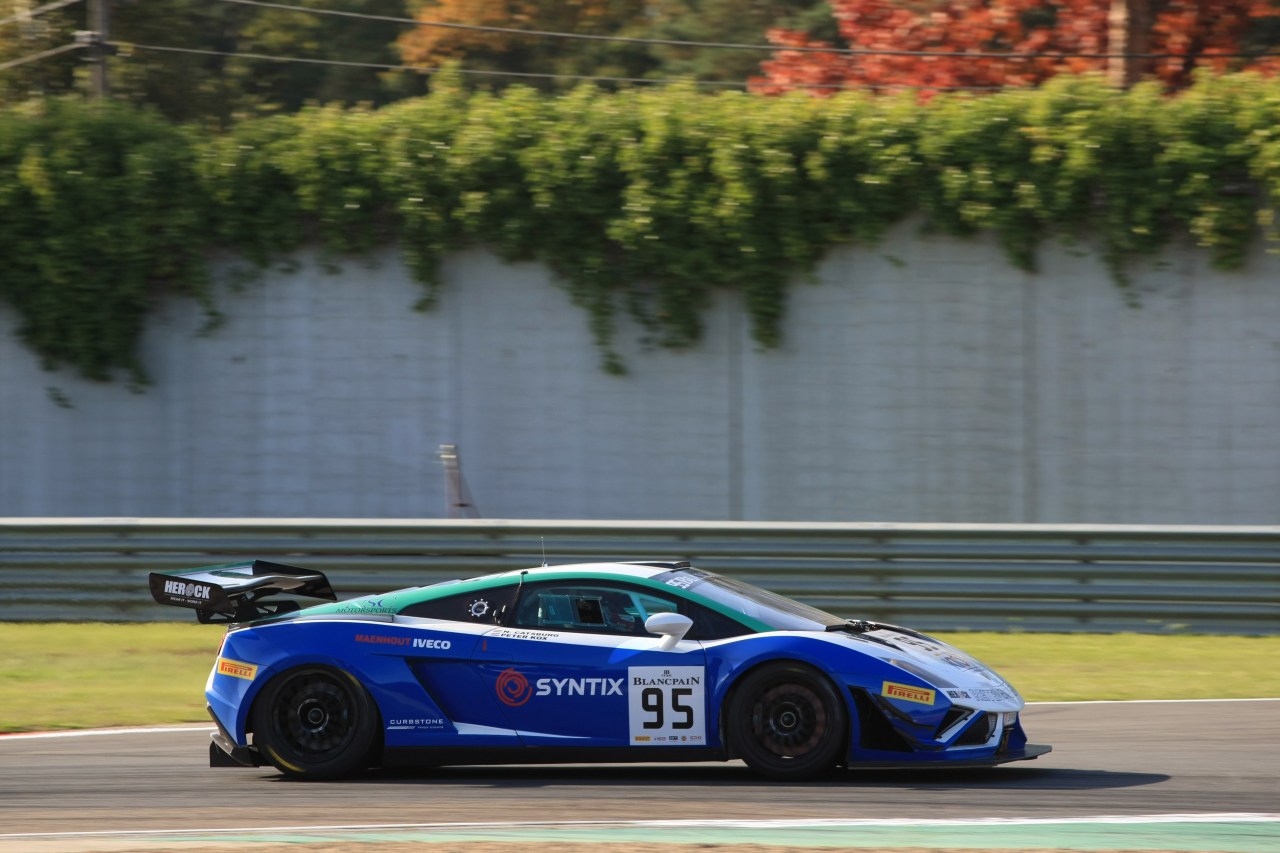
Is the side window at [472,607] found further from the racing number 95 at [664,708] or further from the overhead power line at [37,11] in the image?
the overhead power line at [37,11]

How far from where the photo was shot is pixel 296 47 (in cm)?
3922

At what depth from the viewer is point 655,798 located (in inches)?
294

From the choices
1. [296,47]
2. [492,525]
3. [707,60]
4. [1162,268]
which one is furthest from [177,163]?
[296,47]

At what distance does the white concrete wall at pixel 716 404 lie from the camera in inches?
623

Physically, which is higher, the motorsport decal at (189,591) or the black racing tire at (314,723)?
the motorsport decal at (189,591)

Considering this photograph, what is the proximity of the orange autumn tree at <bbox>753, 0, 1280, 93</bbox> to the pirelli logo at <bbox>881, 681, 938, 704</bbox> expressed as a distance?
15.9 m

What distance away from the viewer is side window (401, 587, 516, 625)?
8.23m

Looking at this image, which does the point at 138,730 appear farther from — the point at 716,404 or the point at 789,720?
the point at 716,404

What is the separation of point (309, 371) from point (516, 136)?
10.6 feet

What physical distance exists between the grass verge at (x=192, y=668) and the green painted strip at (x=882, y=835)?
12.4 feet

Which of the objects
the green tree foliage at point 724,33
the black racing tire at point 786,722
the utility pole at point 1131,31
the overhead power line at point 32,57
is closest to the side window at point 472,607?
the black racing tire at point 786,722

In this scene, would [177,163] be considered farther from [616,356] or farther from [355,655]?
[355,655]

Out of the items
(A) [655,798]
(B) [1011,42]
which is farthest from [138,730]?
(B) [1011,42]

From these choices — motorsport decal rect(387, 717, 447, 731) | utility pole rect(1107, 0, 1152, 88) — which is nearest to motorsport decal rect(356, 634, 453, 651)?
motorsport decal rect(387, 717, 447, 731)
